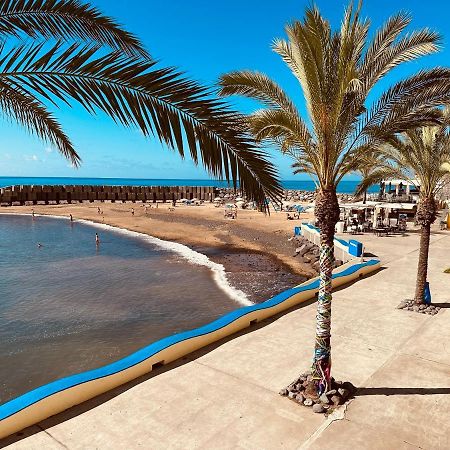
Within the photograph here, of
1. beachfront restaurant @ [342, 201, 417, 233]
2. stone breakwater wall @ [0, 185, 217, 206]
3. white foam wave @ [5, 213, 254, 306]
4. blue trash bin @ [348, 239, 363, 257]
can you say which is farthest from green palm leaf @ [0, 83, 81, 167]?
stone breakwater wall @ [0, 185, 217, 206]

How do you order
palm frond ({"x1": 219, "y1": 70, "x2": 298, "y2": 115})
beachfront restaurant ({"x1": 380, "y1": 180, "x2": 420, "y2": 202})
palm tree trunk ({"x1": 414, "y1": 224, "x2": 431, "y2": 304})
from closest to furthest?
palm frond ({"x1": 219, "y1": 70, "x2": 298, "y2": 115})
palm tree trunk ({"x1": 414, "y1": 224, "x2": 431, "y2": 304})
beachfront restaurant ({"x1": 380, "y1": 180, "x2": 420, "y2": 202})

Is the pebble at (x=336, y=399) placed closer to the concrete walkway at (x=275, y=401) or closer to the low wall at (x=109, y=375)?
the concrete walkway at (x=275, y=401)

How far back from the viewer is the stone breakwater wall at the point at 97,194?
58.9m

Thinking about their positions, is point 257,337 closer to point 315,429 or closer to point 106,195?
point 315,429

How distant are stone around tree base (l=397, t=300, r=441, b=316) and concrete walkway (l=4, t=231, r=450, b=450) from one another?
2.01 feet

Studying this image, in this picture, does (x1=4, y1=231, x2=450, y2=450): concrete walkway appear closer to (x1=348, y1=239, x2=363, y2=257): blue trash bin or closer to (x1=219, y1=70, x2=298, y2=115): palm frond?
(x1=219, y1=70, x2=298, y2=115): palm frond

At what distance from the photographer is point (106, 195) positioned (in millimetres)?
64500

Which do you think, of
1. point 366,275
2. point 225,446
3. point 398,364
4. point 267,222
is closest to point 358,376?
point 398,364

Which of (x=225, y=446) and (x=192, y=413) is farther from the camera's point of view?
(x=192, y=413)

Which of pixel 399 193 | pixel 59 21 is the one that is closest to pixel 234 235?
pixel 399 193

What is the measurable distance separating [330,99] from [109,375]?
18.4 ft

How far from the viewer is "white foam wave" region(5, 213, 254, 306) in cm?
1569

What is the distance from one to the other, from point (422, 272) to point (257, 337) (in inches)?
196

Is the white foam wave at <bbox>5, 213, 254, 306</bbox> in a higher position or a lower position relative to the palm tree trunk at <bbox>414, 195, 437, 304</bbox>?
lower
